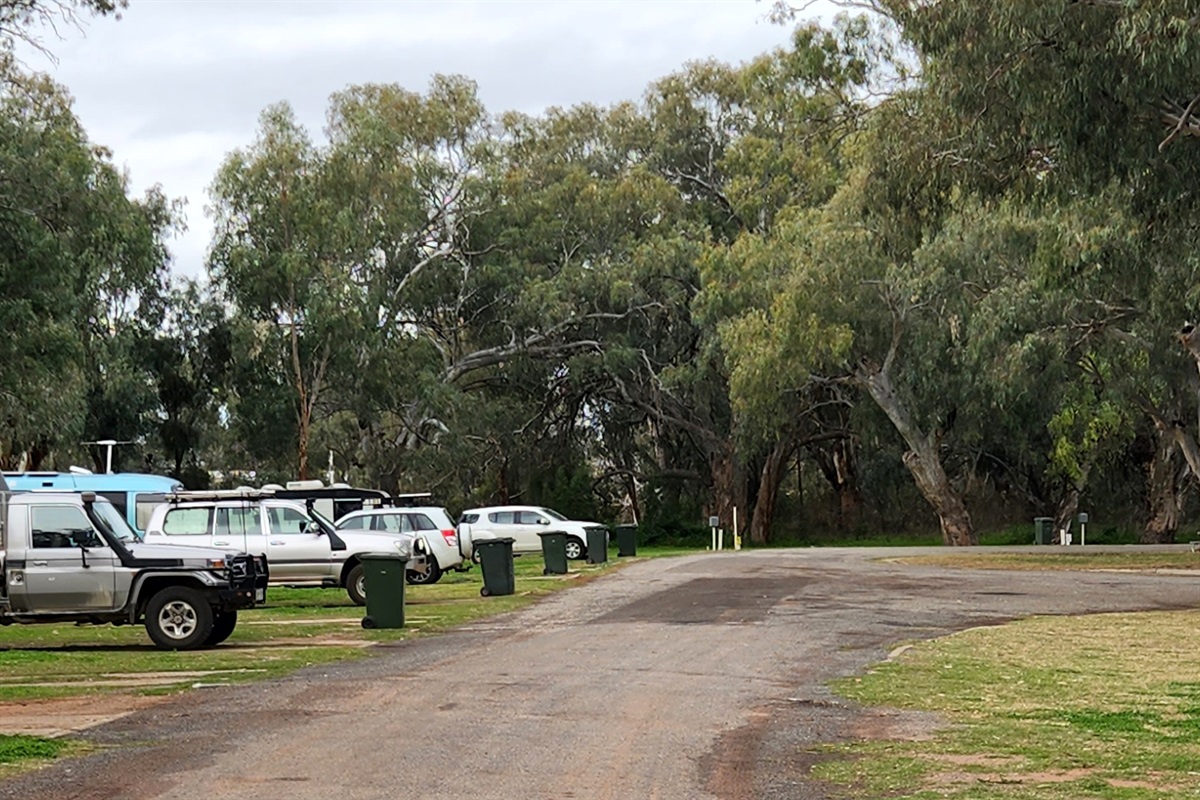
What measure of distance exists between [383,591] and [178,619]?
3.38 metres

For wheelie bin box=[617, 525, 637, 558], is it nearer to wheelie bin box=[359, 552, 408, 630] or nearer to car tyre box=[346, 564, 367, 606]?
car tyre box=[346, 564, 367, 606]

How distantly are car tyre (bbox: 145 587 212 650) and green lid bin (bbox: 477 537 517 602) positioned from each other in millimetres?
10121

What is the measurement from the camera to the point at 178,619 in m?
19.9

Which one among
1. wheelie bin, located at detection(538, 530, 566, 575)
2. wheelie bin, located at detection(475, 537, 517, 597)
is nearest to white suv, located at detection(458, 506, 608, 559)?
wheelie bin, located at detection(538, 530, 566, 575)

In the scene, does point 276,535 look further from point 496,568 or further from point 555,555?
point 555,555

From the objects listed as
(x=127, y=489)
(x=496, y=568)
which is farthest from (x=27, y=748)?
(x=127, y=489)

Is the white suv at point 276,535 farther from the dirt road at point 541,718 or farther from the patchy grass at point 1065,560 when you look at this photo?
the patchy grass at point 1065,560

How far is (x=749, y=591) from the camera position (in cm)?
2970

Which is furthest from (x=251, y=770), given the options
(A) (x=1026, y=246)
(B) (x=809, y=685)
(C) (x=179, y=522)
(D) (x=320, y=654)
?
(A) (x=1026, y=246)

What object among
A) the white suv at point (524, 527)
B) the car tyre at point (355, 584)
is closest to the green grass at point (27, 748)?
the car tyre at point (355, 584)

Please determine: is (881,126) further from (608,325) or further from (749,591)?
(608,325)

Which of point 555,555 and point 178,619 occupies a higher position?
point 555,555

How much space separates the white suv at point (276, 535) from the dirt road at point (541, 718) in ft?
16.0

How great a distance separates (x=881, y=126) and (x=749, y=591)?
8370 mm
